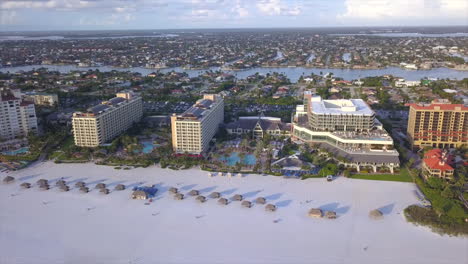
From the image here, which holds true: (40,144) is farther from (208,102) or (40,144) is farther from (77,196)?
(208,102)

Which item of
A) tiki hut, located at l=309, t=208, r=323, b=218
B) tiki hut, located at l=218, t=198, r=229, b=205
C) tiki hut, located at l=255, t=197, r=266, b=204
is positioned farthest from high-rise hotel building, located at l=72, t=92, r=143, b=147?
tiki hut, located at l=309, t=208, r=323, b=218

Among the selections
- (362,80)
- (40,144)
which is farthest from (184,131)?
(362,80)

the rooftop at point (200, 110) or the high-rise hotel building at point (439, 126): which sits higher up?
the rooftop at point (200, 110)

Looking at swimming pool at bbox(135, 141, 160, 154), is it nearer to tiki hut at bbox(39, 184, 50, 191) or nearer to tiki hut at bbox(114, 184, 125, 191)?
tiki hut at bbox(114, 184, 125, 191)

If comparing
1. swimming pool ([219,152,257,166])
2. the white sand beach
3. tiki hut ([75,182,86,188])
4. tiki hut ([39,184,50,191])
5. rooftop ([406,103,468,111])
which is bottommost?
the white sand beach

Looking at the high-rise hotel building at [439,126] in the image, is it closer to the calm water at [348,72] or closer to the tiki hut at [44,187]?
the tiki hut at [44,187]

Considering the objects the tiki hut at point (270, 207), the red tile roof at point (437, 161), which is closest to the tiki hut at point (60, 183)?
the tiki hut at point (270, 207)

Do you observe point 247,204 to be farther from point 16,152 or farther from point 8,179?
point 16,152
